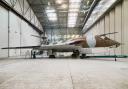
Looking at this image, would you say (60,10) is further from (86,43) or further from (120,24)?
(86,43)

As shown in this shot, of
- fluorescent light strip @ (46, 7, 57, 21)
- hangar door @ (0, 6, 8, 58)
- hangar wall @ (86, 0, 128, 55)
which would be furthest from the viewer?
fluorescent light strip @ (46, 7, 57, 21)

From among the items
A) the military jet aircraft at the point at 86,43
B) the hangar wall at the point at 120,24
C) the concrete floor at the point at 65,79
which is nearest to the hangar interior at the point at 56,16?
the hangar wall at the point at 120,24

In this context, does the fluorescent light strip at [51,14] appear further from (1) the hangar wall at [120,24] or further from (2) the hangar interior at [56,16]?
(1) the hangar wall at [120,24]

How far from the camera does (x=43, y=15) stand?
1645 inches

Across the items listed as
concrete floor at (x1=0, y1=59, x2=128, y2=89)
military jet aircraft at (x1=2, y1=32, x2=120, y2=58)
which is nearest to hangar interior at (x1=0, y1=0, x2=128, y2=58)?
military jet aircraft at (x1=2, y1=32, x2=120, y2=58)

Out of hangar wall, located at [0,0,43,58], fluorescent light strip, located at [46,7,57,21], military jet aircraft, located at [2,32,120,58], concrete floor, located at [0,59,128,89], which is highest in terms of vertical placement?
fluorescent light strip, located at [46,7,57,21]

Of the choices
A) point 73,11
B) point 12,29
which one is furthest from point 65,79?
point 73,11

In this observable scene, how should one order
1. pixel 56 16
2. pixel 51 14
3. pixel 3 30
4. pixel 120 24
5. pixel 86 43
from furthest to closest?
pixel 56 16 → pixel 51 14 → pixel 120 24 → pixel 3 30 → pixel 86 43

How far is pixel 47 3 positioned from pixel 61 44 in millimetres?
16862

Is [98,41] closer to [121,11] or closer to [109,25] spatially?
[121,11]

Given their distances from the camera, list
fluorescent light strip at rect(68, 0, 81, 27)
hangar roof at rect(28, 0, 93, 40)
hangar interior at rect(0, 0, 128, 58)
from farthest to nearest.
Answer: hangar roof at rect(28, 0, 93, 40), fluorescent light strip at rect(68, 0, 81, 27), hangar interior at rect(0, 0, 128, 58)

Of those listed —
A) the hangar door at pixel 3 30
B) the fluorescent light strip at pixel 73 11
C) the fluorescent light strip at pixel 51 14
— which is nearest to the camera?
the hangar door at pixel 3 30

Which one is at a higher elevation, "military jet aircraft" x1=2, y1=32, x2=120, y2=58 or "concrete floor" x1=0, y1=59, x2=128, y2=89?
"military jet aircraft" x1=2, y1=32, x2=120, y2=58

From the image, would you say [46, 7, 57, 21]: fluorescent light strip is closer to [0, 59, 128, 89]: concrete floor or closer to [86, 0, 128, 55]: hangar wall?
[86, 0, 128, 55]: hangar wall
